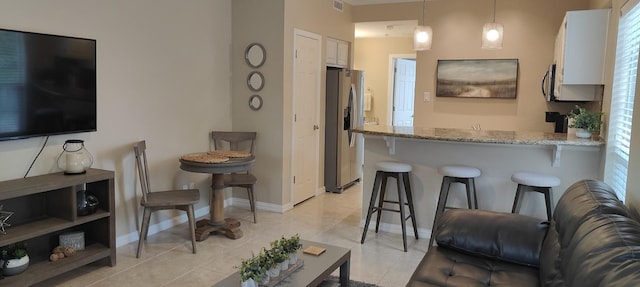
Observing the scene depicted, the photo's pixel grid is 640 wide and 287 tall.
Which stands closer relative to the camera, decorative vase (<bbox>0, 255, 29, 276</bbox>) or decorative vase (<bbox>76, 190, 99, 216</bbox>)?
decorative vase (<bbox>0, 255, 29, 276</bbox>)

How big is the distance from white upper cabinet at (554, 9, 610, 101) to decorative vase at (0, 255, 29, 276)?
4.23 metres

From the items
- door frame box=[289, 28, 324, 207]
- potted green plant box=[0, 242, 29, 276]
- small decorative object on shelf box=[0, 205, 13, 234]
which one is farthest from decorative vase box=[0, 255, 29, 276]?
door frame box=[289, 28, 324, 207]

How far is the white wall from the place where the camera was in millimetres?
3229

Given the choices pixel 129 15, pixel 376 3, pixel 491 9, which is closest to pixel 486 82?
pixel 491 9

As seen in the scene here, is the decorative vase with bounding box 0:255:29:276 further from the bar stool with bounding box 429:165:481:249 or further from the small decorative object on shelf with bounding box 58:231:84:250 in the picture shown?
the bar stool with bounding box 429:165:481:249

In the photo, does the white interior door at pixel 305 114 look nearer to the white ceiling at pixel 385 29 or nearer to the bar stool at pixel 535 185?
the white ceiling at pixel 385 29

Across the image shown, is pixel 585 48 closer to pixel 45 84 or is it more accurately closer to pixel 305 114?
pixel 305 114

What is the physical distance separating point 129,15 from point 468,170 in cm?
310

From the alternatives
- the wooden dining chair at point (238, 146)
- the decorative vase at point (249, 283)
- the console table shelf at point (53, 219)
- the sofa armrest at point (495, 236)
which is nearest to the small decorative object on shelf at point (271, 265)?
the decorative vase at point (249, 283)

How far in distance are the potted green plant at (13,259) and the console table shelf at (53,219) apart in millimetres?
38

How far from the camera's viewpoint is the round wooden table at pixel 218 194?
3.87 meters

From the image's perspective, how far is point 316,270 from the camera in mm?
2441

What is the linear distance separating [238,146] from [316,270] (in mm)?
2861

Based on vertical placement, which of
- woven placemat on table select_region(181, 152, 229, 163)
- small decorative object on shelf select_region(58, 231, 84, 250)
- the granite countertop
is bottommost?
small decorative object on shelf select_region(58, 231, 84, 250)
